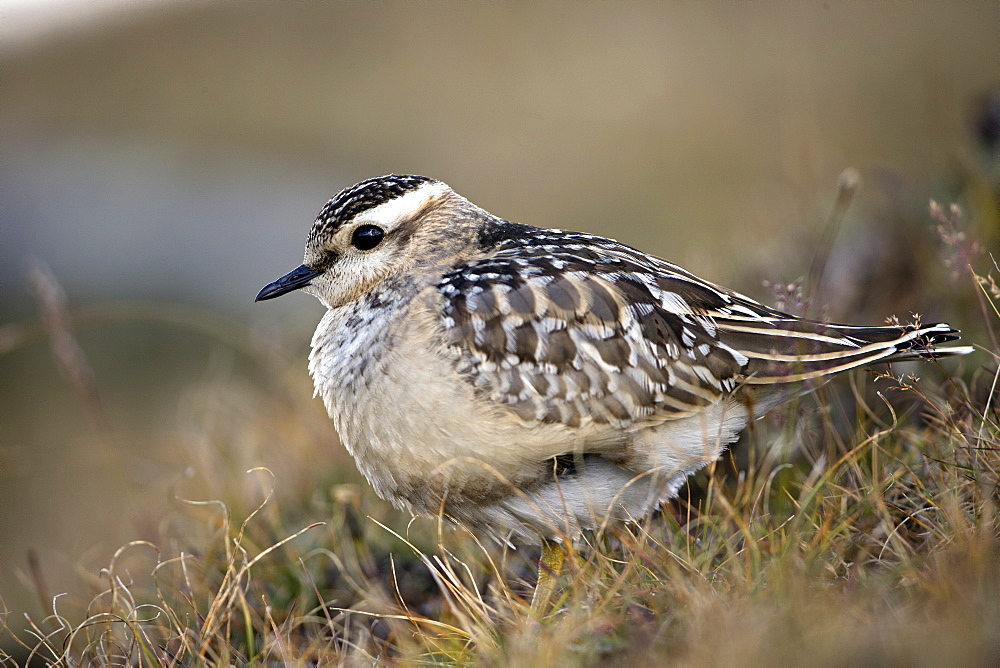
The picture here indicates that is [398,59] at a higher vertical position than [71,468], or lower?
higher

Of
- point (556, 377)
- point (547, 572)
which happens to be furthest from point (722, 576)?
point (556, 377)

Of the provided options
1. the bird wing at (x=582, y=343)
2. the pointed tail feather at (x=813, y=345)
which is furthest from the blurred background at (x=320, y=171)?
the bird wing at (x=582, y=343)

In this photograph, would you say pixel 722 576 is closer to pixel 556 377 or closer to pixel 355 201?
pixel 556 377

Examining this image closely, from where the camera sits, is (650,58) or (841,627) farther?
(650,58)

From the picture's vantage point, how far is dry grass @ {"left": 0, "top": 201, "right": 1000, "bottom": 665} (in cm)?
279

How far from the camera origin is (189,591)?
477 centimetres

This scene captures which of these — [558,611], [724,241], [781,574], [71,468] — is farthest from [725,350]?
[71,468]

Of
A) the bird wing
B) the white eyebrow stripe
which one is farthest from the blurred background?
the white eyebrow stripe

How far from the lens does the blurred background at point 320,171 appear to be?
21.6 ft

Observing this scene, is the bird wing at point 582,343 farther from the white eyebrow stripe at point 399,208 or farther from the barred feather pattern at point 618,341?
the white eyebrow stripe at point 399,208

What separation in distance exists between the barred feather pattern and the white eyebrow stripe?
54cm

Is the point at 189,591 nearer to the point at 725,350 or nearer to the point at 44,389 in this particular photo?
the point at 725,350

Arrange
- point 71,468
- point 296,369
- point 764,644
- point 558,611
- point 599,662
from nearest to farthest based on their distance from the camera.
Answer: point 764,644 → point 599,662 → point 558,611 → point 296,369 → point 71,468

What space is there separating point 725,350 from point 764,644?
182cm
